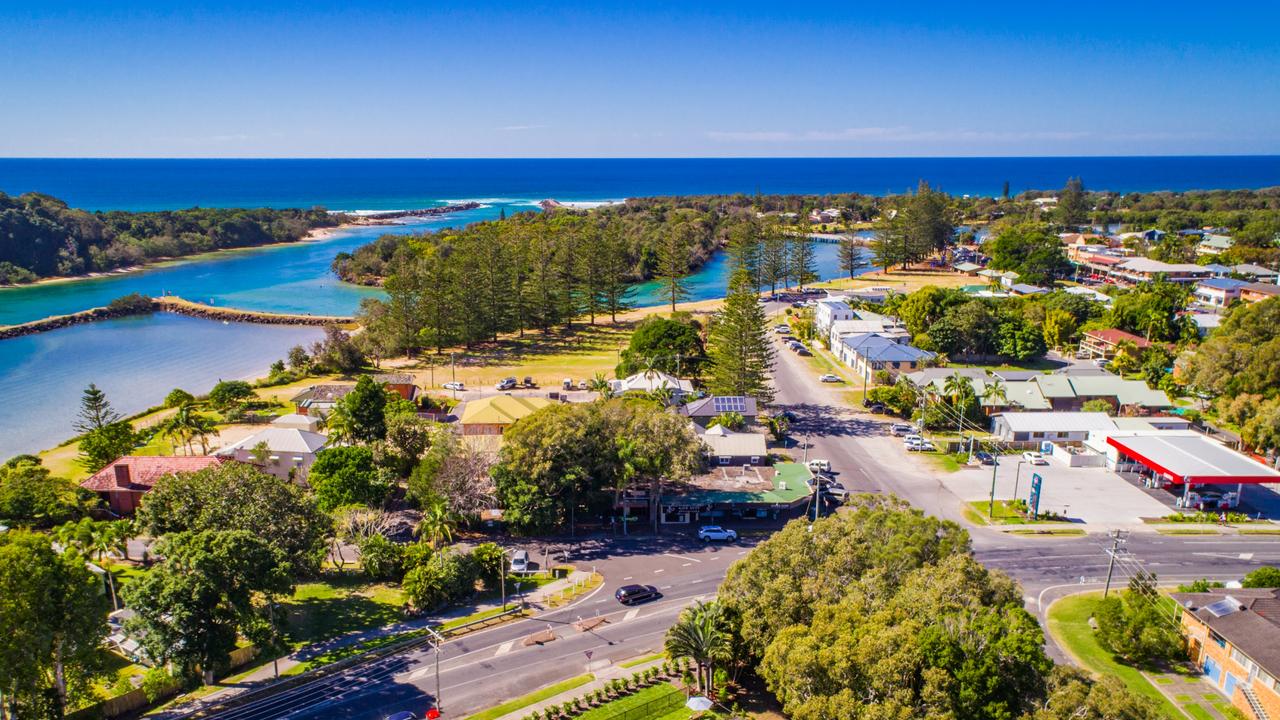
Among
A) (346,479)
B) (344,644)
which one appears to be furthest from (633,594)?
(346,479)

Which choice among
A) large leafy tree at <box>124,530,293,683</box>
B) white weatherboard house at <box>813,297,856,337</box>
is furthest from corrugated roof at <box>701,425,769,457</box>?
white weatherboard house at <box>813,297,856,337</box>

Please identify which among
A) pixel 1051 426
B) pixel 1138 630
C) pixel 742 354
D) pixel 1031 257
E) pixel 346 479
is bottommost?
pixel 1138 630

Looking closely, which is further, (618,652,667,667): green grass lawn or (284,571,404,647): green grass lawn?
(284,571,404,647): green grass lawn

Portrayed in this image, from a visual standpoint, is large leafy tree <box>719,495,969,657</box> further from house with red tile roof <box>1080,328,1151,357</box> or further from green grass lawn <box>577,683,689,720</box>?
house with red tile roof <box>1080,328,1151,357</box>

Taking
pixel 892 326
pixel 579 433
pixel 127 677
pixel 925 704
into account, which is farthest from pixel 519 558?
pixel 892 326

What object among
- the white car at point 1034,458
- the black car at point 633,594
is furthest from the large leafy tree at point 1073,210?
the black car at point 633,594

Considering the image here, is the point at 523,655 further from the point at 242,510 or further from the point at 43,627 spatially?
the point at 43,627

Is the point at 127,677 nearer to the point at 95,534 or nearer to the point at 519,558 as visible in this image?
the point at 95,534
